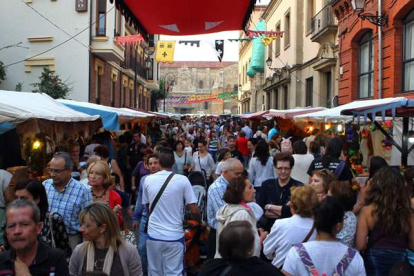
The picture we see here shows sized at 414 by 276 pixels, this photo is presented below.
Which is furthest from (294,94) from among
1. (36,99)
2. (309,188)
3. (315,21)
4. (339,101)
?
(309,188)

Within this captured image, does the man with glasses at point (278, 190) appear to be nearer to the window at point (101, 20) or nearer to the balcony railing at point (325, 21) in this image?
the balcony railing at point (325, 21)

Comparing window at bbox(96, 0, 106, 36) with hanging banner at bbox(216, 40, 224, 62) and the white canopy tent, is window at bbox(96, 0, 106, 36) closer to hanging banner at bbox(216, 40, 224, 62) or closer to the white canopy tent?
hanging banner at bbox(216, 40, 224, 62)

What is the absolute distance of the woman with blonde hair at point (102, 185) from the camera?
457cm

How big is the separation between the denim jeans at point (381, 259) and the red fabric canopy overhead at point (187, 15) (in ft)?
8.60

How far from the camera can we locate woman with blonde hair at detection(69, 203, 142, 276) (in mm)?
3072

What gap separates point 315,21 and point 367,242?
18.0 meters

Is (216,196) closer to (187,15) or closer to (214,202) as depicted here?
(214,202)

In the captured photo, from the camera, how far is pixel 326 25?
56.9 ft

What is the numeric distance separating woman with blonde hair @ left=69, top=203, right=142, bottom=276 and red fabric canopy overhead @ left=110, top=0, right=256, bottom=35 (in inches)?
86.4

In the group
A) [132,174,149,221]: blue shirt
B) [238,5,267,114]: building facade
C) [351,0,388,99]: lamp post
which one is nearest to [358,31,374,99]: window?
[351,0,388,99]: lamp post

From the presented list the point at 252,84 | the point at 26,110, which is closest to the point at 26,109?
the point at 26,110

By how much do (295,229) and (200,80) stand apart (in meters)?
100

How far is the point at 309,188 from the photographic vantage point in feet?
11.9

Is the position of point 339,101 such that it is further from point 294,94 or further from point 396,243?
point 396,243
